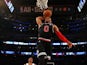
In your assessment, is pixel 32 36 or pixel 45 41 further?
pixel 32 36

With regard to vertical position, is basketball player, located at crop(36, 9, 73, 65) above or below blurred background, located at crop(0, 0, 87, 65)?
above

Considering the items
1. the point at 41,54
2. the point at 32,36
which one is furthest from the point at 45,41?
the point at 32,36

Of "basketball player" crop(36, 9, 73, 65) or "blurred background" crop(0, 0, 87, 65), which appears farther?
"blurred background" crop(0, 0, 87, 65)

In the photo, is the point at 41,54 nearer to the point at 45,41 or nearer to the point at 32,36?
the point at 45,41

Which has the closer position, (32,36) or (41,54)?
(41,54)

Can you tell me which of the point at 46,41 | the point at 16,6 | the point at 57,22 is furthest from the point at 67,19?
the point at 46,41

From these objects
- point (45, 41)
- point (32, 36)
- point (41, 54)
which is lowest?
point (32, 36)

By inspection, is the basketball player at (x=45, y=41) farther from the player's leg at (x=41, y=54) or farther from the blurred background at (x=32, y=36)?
the blurred background at (x=32, y=36)

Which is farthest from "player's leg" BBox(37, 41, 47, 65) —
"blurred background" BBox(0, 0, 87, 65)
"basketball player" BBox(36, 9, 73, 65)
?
"blurred background" BBox(0, 0, 87, 65)

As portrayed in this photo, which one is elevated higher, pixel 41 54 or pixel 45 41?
pixel 45 41

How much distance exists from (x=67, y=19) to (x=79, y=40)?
4.01 feet

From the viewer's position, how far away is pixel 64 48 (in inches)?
513

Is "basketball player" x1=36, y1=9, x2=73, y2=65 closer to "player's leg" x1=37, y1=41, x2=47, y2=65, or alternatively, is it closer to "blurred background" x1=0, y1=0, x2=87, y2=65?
"player's leg" x1=37, y1=41, x2=47, y2=65

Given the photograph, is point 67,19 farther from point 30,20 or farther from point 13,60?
point 13,60
